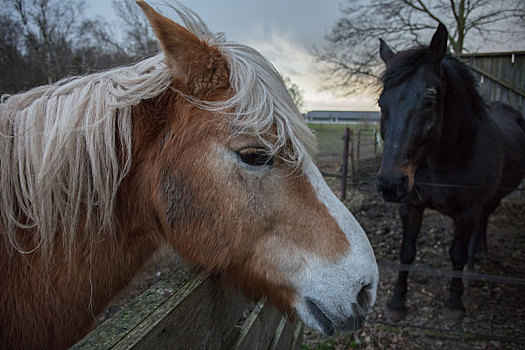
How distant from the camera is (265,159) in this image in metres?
1.28

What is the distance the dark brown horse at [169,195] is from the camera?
1.18 m

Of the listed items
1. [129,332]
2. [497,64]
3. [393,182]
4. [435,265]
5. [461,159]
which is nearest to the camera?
[129,332]

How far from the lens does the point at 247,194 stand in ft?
4.12

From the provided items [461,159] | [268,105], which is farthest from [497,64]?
[268,105]

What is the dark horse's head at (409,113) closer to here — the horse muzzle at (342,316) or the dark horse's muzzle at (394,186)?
the dark horse's muzzle at (394,186)

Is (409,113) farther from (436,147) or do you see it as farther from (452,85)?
(452,85)

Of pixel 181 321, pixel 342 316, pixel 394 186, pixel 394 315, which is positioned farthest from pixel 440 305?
pixel 181 321

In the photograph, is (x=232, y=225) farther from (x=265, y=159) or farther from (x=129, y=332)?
(x=129, y=332)

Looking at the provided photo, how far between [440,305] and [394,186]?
1963 mm

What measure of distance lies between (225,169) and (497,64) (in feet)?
33.1

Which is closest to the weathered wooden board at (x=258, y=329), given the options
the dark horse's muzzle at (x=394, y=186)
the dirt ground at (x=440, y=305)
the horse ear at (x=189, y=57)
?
the dirt ground at (x=440, y=305)

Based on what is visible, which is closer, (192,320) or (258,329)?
(192,320)

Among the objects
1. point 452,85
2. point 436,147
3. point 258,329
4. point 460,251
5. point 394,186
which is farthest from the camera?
point 460,251

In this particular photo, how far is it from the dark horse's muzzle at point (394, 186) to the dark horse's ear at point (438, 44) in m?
1.39
